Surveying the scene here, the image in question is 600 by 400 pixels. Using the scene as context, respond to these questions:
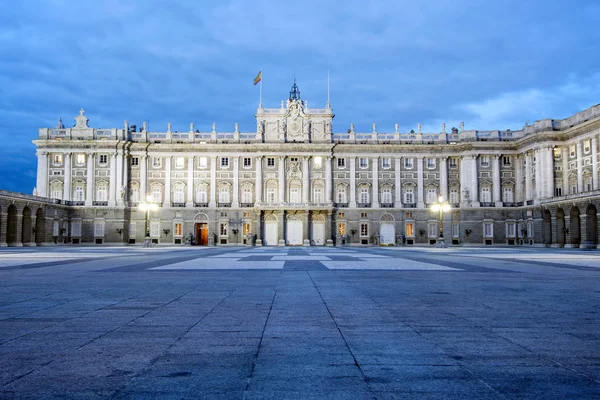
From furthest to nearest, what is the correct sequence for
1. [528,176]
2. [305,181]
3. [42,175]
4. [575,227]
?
[305,181] < [42,175] < [528,176] < [575,227]

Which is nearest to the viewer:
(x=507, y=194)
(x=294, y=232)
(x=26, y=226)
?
(x=26, y=226)

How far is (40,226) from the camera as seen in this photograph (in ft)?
193

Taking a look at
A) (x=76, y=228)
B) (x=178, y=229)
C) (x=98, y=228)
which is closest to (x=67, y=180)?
(x=76, y=228)

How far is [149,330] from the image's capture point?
6422 mm

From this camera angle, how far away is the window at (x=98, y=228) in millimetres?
65938

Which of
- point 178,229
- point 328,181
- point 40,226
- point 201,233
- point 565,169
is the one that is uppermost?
point 565,169

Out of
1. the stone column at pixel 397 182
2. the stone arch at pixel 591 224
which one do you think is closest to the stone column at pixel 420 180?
the stone column at pixel 397 182

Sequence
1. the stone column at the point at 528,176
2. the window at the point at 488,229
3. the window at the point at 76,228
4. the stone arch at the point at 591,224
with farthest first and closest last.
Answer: the window at the point at 488,229, the window at the point at 76,228, the stone column at the point at 528,176, the stone arch at the point at 591,224

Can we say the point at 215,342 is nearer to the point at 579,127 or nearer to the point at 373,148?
the point at 579,127

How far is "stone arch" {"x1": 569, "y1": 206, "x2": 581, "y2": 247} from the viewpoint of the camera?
54.2 m

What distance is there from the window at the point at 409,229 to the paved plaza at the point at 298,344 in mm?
57839

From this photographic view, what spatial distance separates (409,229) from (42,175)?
4842 centimetres

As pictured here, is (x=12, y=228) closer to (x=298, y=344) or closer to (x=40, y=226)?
(x=40, y=226)

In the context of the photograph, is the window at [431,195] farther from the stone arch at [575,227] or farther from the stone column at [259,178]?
the stone column at [259,178]
